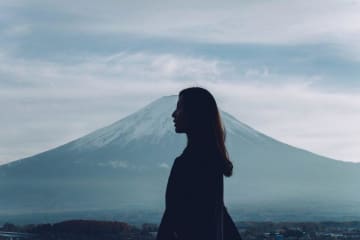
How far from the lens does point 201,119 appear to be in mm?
4656

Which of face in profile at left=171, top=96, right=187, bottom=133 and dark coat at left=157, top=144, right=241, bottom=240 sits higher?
face in profile at left=171, top=96, right=187, bottom=133

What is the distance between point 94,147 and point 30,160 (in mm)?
11001

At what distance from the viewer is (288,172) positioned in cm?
11469

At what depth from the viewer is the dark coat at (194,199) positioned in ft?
14.9

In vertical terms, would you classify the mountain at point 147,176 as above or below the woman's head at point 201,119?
above

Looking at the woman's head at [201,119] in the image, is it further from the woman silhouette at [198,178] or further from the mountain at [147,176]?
the mountain at [147,176]

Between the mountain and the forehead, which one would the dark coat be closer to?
the forehead

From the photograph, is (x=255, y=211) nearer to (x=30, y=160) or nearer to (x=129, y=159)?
(x=129, y=159)

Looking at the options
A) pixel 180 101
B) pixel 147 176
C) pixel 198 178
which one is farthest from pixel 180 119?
pixel 147 176

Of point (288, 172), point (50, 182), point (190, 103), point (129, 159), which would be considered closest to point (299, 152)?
point (288, 172)

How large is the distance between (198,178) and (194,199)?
8cm

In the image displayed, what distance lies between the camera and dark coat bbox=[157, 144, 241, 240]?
14.9ft

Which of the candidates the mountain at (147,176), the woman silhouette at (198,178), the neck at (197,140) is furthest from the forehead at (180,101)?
the mountain at (147,176)

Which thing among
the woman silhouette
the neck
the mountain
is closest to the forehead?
the woman silhouette
